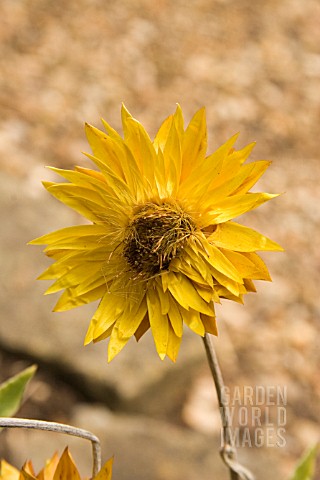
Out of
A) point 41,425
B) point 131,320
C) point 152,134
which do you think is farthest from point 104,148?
point 152,134

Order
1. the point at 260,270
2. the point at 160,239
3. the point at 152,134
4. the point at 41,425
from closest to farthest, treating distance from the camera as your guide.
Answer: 1. the point at 41,425
2. the point at 260,270
3. the point at 160,239
4. the point at 152,134

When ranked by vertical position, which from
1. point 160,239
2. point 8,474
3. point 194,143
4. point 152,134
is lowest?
point 8,474

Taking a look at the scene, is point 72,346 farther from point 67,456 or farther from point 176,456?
point 67,456

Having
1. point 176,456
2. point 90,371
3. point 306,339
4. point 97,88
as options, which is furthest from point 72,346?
point 97,88

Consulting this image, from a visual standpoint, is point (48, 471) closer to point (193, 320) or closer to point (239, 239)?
point (193, 320)

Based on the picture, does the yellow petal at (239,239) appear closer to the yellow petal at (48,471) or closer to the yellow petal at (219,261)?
the yellow petal at (219,261)

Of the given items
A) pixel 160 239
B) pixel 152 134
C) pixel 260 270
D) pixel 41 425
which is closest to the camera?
pixel 41 425
